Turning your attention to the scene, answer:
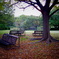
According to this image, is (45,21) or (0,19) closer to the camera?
(45,21)

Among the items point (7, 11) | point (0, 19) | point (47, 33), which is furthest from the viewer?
point (7, 11)

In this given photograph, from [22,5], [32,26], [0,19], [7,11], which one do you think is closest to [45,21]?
[22,5]

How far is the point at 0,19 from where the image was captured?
76.8ft

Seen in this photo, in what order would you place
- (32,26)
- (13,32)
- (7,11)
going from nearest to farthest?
(13,32) → (7,11) → (32,26)

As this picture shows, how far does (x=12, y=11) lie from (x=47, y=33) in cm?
1799

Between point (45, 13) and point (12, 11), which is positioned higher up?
point (12, 11)

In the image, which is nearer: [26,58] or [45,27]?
[26,58]

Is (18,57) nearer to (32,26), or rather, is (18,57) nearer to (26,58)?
(26,58)

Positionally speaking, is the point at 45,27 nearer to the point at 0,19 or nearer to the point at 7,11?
the point at 0,19

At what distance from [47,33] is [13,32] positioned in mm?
7740

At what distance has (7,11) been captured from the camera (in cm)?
2611

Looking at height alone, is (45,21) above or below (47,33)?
above

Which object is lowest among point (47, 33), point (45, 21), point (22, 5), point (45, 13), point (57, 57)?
point (57, 57)

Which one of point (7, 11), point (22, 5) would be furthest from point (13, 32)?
point (7, 11)
